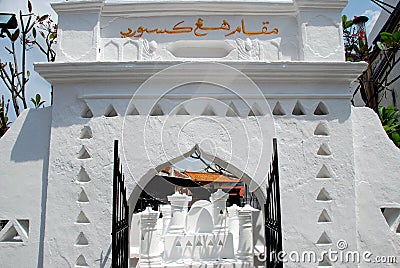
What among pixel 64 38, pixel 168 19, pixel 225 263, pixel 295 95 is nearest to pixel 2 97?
pixel 64 38

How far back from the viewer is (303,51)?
4.46 meters

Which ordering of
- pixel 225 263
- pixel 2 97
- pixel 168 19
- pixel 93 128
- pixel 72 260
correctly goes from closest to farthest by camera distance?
1. pixel 72 260
2. pixel 93 128
3. pixel 168 19
4. pixel 225 263
5. pixel 2 97

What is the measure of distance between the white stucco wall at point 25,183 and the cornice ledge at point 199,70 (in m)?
0.56

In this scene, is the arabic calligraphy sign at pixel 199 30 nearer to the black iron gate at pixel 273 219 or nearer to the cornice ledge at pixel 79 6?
the cornice ledge at pixel 79 6

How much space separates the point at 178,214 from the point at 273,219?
264 cm

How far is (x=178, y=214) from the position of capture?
246 inches

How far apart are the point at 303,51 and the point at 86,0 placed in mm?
2587

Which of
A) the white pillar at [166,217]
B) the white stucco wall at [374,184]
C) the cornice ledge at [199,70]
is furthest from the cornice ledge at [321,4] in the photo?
the white pillar at [166,217]

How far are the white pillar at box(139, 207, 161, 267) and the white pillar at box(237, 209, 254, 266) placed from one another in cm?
119

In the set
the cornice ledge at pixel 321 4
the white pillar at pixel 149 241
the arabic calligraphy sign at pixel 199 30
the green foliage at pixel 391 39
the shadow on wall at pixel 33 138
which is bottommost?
the white pillar at pixel 149 241

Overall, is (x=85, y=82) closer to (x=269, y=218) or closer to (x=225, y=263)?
(x=269, y=218)

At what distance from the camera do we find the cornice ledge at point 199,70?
4195 millimetres

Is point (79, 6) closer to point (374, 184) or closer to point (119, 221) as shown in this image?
point (119, 221)

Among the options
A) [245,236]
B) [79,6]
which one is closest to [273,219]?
[245,236]
